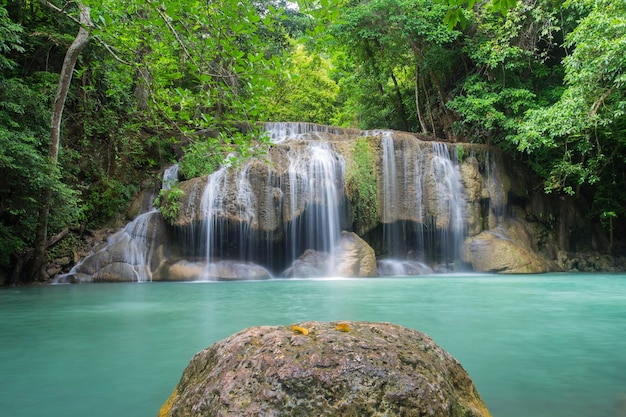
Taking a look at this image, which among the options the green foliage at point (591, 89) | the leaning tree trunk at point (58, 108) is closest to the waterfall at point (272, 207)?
the leaning tree trunk at point (58, 108)

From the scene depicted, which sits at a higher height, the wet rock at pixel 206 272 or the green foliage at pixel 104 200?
the green foliage at pixel 104 200

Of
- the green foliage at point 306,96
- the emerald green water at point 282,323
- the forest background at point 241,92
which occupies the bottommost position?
the emerald green water at point 282,323

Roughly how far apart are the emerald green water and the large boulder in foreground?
3.08 ft

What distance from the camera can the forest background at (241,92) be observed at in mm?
5172

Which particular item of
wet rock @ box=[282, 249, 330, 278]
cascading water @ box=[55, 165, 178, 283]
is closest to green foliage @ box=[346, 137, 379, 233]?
wet rock @ box=[282, 249, 330, 278]

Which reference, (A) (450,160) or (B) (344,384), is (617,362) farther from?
(A) (450,160)

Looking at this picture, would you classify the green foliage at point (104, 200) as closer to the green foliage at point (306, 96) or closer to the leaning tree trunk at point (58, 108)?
the leaning tree trunk at point (58, 108)

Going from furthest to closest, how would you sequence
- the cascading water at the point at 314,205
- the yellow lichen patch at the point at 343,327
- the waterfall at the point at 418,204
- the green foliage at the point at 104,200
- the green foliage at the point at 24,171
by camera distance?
the waterfall at the point at 418,204
the green foliage at the point at 104,200
the cascading water at the point at 314,205
the green foliage at the point at 24,171
the yellow lichen patch at the point at 343,327

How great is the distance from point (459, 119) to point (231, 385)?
63.9 feet

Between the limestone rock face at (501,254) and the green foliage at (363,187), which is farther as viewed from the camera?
the green foliage at (363,187)

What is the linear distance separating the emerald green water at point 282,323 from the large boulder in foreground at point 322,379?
0.94m

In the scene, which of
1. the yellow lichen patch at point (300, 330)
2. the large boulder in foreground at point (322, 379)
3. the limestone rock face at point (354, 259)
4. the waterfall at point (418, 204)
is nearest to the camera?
the large boulder in foreground at point (322, 379)

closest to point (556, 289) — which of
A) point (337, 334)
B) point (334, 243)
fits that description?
point (334, 243)

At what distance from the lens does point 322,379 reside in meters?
1.92
